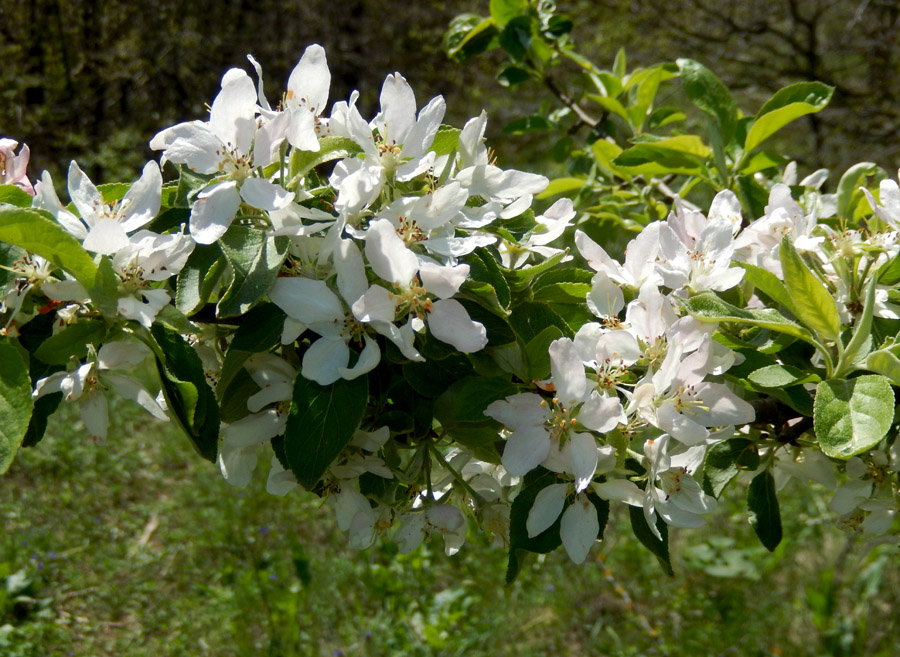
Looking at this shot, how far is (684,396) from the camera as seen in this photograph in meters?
0.81

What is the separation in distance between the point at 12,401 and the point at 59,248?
0.13 m

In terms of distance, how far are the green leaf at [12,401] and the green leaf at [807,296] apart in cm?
70

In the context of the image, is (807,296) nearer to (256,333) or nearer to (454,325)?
(454,325)

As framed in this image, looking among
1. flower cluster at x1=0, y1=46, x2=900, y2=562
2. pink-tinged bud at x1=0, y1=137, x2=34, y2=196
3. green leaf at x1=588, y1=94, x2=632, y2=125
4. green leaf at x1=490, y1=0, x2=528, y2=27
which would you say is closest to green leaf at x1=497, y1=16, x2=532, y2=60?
green leaf at x1=490, y1=0, x2=528, y2=27

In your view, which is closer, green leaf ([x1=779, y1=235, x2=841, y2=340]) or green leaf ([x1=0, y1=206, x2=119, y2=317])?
green leaf ([x1=0, y1=206, x2=119, y2=317])

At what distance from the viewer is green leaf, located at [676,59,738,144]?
1.29 metres

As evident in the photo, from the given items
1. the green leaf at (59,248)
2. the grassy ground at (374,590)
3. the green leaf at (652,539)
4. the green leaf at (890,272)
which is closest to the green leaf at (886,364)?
the green leaf at (890,272)

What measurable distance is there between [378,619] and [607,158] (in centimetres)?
197

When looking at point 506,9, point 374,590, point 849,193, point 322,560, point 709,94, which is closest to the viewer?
point 849,193

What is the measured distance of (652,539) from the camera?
2.85ft

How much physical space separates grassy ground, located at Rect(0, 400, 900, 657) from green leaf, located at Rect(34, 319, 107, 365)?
7.13 ft

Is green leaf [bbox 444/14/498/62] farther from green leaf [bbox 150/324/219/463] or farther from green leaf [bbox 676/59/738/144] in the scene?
green leaf [bbox 150/324/219/463]

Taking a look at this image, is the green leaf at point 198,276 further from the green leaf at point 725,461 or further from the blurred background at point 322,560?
the blurred background at point 322,560

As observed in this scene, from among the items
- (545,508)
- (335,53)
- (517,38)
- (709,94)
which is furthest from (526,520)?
(335,53)
